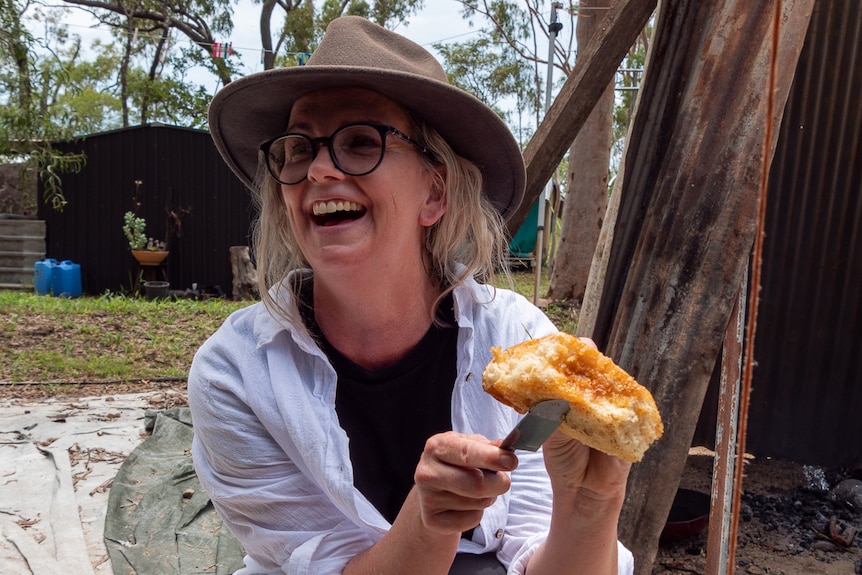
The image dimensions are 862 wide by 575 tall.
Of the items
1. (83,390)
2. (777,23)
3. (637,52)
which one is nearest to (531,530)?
(777,23)

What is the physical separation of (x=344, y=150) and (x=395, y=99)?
227mm

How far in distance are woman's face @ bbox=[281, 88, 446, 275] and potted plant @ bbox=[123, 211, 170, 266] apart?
1060 cm

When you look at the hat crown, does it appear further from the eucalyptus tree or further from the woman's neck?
the eucalyptus tree

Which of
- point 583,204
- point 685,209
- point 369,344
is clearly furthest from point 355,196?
point 583,204

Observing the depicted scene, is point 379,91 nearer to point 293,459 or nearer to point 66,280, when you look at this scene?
point 293,459

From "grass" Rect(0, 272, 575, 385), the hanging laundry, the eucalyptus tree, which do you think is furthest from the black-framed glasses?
the hanging laundry

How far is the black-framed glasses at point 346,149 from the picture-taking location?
1.62m

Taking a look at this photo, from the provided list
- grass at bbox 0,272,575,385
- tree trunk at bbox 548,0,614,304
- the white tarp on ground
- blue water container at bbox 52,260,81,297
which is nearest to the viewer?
the white tarp on ground

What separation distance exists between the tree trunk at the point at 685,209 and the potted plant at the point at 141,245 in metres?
10.6

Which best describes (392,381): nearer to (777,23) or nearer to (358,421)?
(358,421)

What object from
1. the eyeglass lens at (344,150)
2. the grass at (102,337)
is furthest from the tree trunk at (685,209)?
the grass at (102,337)

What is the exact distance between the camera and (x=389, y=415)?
69.0 inches

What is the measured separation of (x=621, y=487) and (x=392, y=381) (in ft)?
2.18

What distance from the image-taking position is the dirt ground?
10.00 feet
